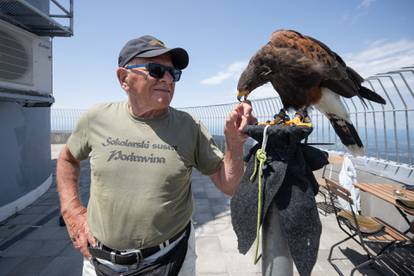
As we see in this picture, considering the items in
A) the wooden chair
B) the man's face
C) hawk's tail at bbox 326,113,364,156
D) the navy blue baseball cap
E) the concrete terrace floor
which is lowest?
the concrete terrace floor

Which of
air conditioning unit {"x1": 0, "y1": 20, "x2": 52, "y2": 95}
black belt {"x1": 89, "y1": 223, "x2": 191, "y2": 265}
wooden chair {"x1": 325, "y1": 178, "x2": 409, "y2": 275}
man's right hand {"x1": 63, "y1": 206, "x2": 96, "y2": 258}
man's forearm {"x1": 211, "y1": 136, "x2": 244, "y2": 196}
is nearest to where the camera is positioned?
man's forearm {"x1": 211, "y1": 136, "x2": 244, "y2": 196}

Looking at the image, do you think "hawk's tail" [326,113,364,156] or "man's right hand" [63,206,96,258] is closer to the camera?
"man's right hand" [63,206,96,258]

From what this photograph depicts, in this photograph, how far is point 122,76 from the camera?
150 centimetres

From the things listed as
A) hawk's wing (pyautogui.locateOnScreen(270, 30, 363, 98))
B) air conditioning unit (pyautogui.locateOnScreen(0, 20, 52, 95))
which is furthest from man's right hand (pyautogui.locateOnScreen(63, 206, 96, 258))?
air conditioning unit (pyautogui.locateOnScreen(0, 20, 52, 95))

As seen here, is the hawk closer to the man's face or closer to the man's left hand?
the man's face

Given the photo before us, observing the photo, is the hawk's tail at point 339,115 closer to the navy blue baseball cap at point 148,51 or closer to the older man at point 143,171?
the older man at point 143,171

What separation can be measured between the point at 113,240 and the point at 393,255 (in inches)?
140

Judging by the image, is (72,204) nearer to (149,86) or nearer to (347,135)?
(149,86)

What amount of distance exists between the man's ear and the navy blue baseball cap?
32 mm

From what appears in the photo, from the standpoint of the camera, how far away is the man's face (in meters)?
1.41

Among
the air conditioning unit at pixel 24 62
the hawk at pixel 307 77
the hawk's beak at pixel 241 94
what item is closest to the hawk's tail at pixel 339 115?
the hawk at pixel 307 77

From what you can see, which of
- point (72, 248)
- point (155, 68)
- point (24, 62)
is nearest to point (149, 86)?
point (155, 68)

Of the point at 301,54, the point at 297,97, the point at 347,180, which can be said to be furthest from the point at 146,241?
the point at 347,180

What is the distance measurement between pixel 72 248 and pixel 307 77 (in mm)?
3551
